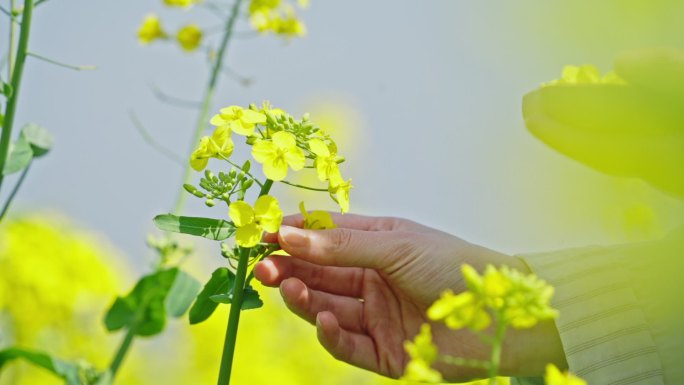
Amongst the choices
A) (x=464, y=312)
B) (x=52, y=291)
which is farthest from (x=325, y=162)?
Answer: (x=52, y=291)

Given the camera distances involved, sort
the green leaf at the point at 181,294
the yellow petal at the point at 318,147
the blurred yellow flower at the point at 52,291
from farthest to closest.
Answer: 1. the blurred yellow flower at the point at 52,291
2. the yellow petal at the point at 318,147
3. the green leaf at the point at 181,294

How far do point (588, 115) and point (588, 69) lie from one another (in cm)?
34

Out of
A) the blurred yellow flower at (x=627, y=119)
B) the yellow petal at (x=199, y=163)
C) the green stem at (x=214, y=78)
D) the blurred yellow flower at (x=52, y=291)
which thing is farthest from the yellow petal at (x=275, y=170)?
the blurred yellow flower at (x=52, y=291)

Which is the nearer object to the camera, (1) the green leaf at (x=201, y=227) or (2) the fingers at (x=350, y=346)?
(1) the green leaf at (x=201, y=227)

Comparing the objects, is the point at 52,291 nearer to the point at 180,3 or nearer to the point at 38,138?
the point at 180,3

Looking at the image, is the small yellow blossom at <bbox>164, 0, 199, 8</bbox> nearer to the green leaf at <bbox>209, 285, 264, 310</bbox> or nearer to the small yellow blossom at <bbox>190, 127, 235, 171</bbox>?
the small yellow blossom at <bbox>190, 127, 235, 171</bbox>

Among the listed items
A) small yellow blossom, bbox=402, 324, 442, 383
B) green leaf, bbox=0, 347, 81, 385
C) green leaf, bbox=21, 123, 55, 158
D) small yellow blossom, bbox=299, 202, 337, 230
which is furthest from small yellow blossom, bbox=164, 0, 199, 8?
small yellow blossom, bbox=402, 324, 442, 383

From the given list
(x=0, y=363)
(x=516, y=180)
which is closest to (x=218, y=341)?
(x=516, y=180)

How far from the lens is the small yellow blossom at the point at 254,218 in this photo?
108 centimetres

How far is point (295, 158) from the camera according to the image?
3.64 feet

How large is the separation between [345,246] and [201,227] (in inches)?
10.6

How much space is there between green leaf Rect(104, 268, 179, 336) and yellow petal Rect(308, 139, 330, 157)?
0.24 m

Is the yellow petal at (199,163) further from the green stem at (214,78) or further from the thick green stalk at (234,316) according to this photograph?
the green stem at (214,78)

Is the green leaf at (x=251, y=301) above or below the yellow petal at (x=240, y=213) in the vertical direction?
below
